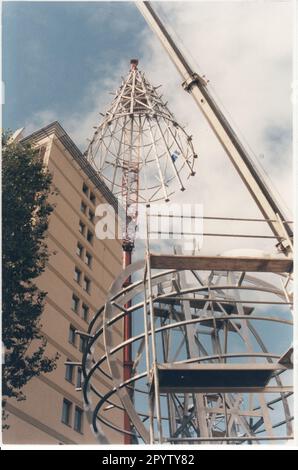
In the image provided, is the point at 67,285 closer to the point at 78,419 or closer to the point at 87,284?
the point at 87,284

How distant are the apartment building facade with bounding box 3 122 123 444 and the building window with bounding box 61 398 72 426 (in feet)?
0.19

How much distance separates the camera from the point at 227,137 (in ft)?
48.9

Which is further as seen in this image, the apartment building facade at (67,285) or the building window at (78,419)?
the building window at (78,419)

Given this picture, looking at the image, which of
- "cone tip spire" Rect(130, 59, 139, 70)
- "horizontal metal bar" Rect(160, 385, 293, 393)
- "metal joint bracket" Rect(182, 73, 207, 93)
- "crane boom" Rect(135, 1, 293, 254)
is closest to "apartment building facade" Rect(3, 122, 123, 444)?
"cone tip spire" Rect(130, 59, 139, 70)

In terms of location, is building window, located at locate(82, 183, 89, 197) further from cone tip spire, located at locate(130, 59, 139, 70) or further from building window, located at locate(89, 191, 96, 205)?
cone tip spire, located at locate(130, 59, 139, 70)

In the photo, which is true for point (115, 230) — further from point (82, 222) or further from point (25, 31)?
point (25, 31)

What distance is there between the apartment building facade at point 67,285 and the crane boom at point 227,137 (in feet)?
45.4

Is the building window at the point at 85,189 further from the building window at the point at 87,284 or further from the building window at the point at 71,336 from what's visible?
the building window at the point at 71,336

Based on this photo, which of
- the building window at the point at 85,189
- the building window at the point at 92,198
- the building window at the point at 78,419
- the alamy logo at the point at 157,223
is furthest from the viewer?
the building window at the point at 92,198

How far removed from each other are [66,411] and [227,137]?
24.7 m

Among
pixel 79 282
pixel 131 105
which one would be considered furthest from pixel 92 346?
pixel 79 282

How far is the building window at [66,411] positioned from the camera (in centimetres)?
3413

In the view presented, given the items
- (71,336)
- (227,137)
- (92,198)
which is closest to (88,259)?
(92,198)

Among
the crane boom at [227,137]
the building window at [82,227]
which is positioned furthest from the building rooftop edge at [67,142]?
the crane boom at [227,137]
